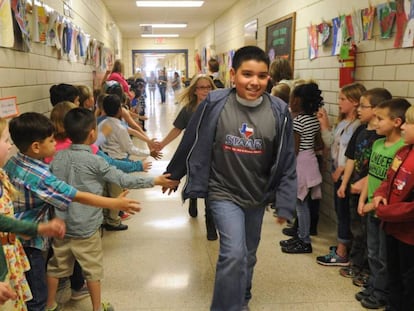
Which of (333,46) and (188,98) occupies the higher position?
(333,46)

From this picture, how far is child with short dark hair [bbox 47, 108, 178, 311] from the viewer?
7.36ft

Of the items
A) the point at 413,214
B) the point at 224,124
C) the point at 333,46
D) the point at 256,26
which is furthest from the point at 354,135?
the point at 256,26

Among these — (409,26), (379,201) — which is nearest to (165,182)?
(379,201)

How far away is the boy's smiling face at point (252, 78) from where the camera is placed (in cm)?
216

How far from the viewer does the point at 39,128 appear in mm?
1917

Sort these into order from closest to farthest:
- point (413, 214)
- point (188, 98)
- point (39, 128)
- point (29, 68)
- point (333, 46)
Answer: point (39, 128), point (413, 214), point (29, 68), point (188, 98), point (333, 46)

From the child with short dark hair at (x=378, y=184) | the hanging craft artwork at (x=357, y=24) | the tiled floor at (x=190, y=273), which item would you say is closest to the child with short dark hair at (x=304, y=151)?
the tiled floor at (x=190, y=273)

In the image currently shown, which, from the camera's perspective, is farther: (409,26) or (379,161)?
(409,26)

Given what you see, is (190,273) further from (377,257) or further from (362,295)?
(377,257)

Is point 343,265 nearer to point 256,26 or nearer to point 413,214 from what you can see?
point 413,214

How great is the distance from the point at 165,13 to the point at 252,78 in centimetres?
1023

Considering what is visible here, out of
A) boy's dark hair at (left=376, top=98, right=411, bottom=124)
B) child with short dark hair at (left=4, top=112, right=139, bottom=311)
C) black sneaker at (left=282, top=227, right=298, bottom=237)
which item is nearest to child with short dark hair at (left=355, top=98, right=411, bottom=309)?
boy's dark hair at (left=376, top=98, right=411, bottom=124)

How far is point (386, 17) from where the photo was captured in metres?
3.09

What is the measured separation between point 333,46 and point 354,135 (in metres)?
1.52
